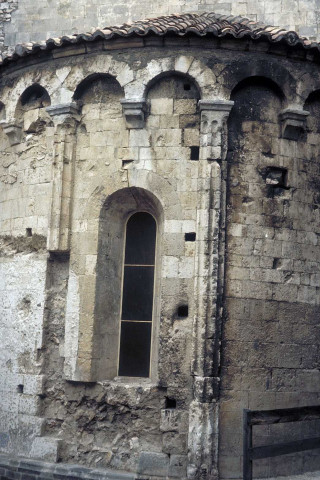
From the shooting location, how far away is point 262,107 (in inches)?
408

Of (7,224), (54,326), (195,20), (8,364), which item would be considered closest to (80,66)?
(195,20)

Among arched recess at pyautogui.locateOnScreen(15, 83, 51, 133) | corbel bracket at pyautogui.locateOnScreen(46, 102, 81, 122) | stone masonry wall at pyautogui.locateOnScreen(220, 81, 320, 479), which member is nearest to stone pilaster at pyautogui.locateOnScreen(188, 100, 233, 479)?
stone masonry wall at pyautogui.locateOnScreen(220, 81, 320, 479)

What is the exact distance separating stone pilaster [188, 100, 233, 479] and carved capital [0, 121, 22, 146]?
309cm

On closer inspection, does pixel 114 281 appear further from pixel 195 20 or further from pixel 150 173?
pixel 195 20

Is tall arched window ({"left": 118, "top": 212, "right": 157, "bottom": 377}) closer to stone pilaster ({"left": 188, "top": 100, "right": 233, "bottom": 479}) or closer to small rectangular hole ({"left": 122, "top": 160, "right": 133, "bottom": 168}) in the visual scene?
small rectangular hole ({"left": 122, "top": 160, "right": 133, "bottom": 168})

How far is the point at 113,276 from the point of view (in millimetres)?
10453

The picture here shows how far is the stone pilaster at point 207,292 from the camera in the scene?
936cm

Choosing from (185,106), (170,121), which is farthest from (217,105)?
(170,121)

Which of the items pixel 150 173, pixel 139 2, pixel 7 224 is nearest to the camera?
pixel 150 173

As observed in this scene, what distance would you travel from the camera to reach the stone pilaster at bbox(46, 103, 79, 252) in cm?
1032

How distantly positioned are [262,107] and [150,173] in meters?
1.94

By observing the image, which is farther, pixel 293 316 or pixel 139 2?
pixel 139 2

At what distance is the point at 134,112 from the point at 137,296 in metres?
2.71

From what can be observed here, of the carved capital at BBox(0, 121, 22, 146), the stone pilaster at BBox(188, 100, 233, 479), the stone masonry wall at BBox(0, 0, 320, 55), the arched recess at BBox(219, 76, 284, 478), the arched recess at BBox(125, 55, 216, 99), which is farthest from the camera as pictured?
the stone masonry wall at BBox(0, 0, 320, 55)
